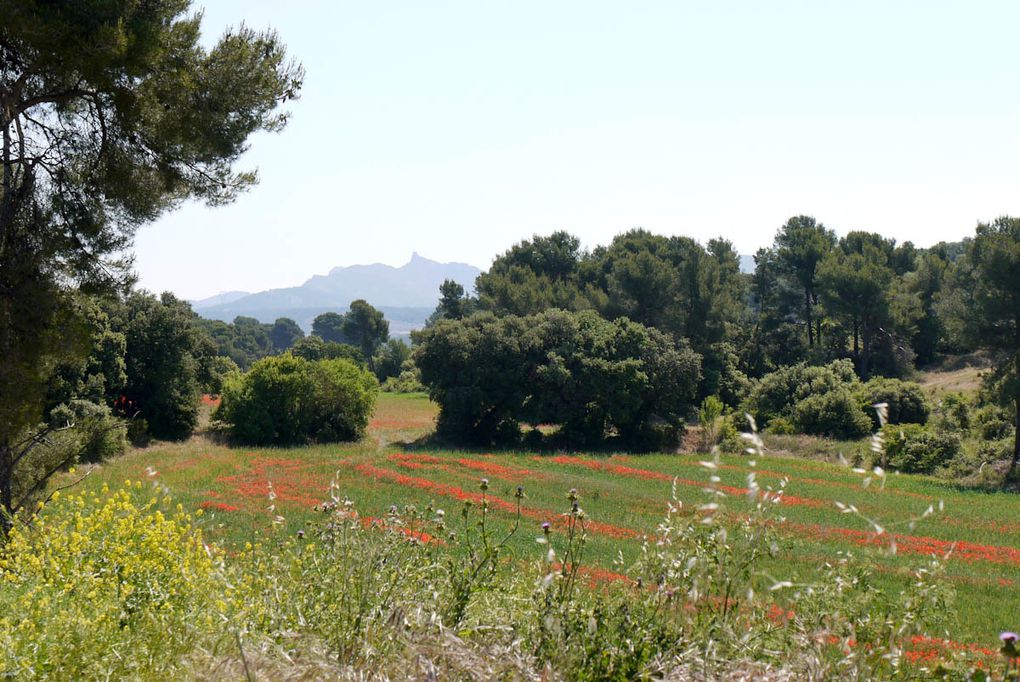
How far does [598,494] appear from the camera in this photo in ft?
96.6

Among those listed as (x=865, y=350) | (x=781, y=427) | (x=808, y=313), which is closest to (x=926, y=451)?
(x=781, y=427)

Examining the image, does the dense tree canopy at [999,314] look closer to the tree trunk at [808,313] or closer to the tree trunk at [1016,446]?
the tree trunk at [1016,446]

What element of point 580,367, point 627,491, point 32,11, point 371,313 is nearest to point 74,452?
point 32,11

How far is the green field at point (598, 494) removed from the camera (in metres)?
18.8

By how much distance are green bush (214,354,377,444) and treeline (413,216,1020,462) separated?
536cm

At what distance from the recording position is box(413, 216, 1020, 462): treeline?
42.3 metres

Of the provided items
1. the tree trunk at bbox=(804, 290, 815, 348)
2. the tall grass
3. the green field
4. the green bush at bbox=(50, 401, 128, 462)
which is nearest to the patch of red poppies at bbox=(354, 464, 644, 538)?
the green field

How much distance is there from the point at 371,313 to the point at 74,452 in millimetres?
101251

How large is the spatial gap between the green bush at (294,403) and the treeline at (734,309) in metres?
5.36

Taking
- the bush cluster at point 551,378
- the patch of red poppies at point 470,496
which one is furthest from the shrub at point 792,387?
the patch of red poppies at point 470,496

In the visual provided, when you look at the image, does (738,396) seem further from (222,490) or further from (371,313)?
(371,313)

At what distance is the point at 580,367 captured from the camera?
1735 inches

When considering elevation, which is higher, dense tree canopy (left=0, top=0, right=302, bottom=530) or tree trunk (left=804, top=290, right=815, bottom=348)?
tree trunk (left=804, top=290, right=815, bottom=348)

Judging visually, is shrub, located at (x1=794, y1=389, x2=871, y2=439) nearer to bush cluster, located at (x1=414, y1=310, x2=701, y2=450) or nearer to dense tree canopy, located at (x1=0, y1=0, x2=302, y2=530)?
bush cluster, located at (x1=414, y1=310, x2=701, y2=450)
